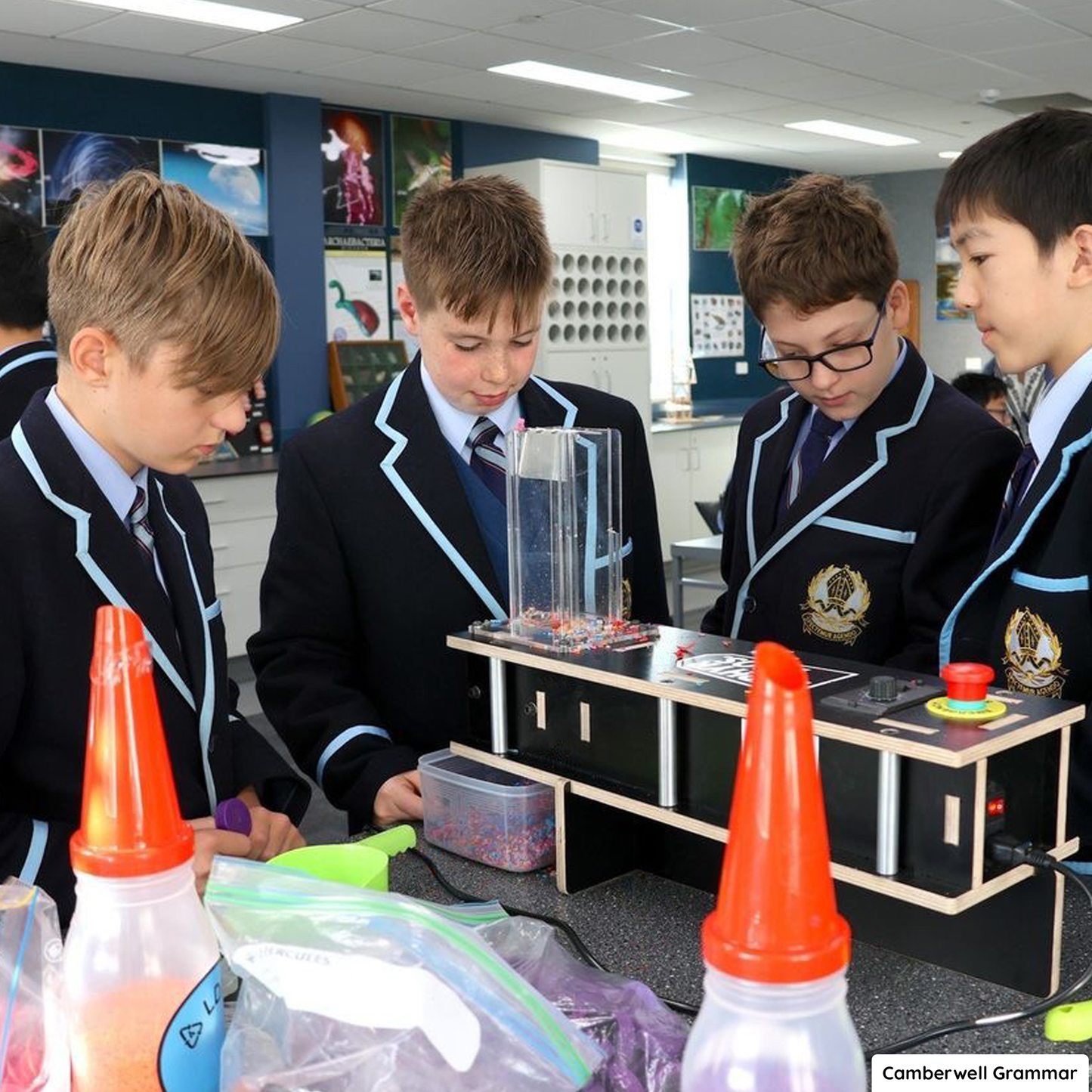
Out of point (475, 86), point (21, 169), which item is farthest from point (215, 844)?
point (475, 86)

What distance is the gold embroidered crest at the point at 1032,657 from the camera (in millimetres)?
1109

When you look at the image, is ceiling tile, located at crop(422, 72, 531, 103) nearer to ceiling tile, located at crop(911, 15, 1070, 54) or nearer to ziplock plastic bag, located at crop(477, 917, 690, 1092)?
ceiling tile, located at crop(911, 15, 1070, 54)

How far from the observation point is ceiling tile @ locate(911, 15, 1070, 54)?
4.98 meters

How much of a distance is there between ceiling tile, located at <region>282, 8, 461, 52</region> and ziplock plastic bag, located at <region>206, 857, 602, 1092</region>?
14.3 feet

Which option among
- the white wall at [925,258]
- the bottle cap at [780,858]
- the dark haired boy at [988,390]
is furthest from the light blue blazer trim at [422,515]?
the white wall at [925,258]

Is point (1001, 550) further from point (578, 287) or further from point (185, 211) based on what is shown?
point (578, 287)

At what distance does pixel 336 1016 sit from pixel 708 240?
853cm

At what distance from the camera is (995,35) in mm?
5168

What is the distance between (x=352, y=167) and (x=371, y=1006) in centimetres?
614

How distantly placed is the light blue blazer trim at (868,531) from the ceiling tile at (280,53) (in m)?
3.97

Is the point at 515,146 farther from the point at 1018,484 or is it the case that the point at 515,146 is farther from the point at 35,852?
the point at 35,852

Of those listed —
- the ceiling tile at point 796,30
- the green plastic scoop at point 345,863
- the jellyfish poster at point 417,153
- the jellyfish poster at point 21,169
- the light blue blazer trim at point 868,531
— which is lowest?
the green plastic scoop at point 345,863

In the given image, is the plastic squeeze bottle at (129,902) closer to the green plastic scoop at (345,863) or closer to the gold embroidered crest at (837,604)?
the green plastic scoop at (345,863)

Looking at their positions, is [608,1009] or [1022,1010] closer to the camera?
[608,1009]
